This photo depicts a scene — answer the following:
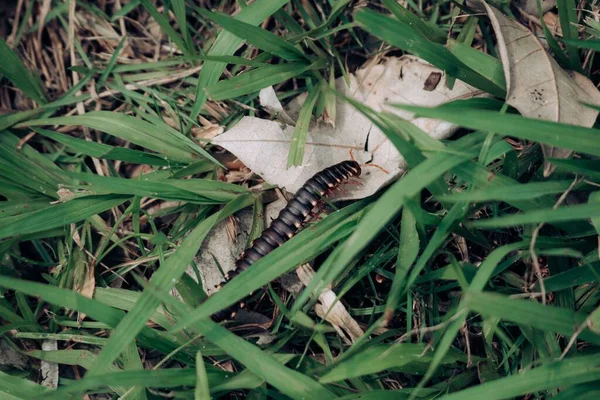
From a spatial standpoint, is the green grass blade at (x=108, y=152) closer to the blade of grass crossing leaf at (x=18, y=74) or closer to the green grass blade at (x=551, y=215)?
the blade of grass crossing leaf at (x=18, y=74)

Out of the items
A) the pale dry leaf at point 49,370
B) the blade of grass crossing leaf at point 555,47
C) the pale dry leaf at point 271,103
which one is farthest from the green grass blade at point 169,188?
the blade of grass crossing leaf at point 555,47

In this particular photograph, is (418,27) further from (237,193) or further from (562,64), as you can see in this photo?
(237,193)

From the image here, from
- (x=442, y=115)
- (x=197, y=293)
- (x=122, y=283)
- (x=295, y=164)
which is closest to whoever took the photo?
(x=442, y=115)

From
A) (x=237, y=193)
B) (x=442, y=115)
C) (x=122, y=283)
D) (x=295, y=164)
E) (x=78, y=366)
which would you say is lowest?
(x=78, y=366)

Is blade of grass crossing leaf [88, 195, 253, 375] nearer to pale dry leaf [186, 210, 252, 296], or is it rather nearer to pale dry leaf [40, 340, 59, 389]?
pale dry leaf [186, 210, 252, 296]

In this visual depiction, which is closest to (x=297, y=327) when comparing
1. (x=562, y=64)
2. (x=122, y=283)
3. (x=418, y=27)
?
(x=122, y=283)

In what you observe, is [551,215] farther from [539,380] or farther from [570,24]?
[570,24]

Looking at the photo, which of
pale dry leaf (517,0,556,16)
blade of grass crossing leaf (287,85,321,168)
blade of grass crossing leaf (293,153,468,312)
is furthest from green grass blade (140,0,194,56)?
pale dry leaf (517,0,556,16)

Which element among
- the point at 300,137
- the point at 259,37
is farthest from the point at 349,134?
the point at 259,37
